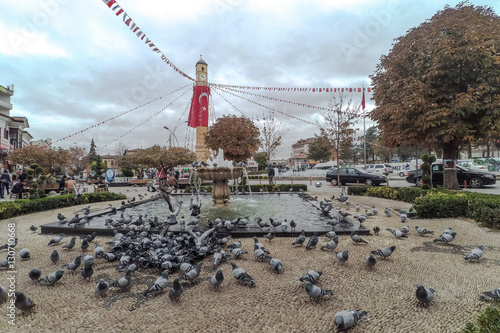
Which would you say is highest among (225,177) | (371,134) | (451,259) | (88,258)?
(371,134)

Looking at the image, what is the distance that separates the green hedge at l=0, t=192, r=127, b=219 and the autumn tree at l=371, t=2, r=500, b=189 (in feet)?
49.5

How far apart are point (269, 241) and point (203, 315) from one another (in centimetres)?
296

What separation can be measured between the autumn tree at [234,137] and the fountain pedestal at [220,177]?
50.8 feet

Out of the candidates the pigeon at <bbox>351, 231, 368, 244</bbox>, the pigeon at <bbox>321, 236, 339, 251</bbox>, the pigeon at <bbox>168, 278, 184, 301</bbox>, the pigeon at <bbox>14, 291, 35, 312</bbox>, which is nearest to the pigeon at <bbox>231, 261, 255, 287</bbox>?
the pigeon at <bbox>168, 278, 184, 301</bbox>

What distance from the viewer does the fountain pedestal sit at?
9.45 m

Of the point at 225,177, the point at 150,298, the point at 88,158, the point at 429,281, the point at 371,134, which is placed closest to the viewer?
the point at 150,298

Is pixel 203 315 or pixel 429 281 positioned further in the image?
pixel 429 281

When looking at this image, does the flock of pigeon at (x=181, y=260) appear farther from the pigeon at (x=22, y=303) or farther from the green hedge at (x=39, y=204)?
the green hedge at (x=39, y=204)

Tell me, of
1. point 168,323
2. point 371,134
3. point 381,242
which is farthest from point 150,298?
point 371,134

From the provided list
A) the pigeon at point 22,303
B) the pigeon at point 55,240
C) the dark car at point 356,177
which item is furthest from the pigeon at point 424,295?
the dark car at point 356,177

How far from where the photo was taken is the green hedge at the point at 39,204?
9.48 meters

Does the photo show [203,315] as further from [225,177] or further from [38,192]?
[38,192]

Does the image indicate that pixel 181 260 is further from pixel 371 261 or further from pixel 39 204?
pixel 39 204

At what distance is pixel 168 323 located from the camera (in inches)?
113
